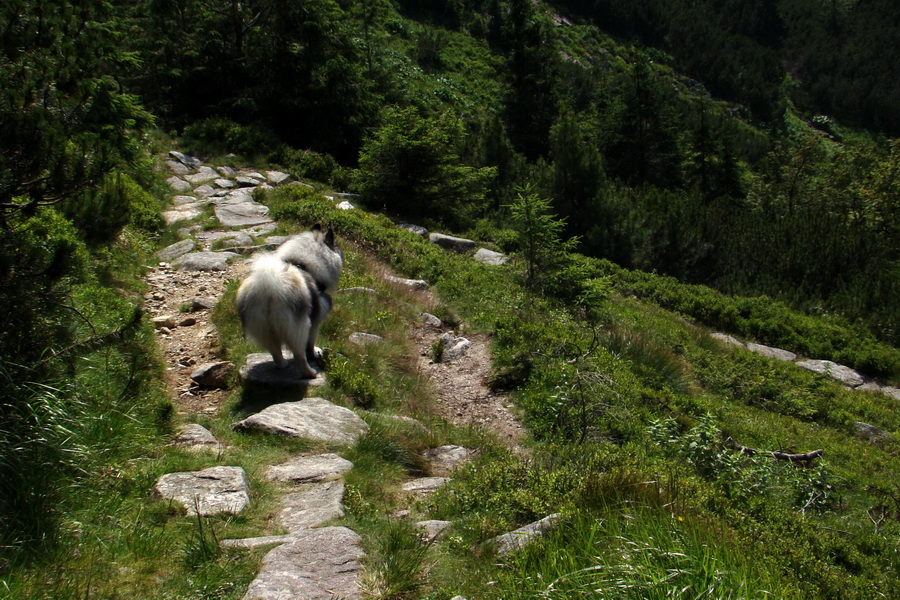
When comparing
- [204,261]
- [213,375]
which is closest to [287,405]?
[213,375]

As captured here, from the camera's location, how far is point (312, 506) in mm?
3949

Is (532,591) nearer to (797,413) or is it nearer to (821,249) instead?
(797,413)

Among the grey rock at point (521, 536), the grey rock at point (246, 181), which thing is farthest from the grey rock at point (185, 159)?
the grey rock at point (521, 536)

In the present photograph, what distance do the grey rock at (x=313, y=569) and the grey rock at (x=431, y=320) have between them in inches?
218

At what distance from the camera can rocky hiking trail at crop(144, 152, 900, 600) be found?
329 centimetres

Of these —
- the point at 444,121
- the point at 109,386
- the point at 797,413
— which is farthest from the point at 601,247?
the point at 109,386

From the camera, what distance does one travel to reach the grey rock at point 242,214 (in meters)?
11.6

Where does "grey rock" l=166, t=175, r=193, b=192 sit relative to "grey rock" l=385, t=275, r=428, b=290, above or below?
above

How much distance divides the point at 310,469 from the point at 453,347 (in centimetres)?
401

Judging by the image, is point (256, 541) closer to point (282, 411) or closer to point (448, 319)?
point (282, 411)

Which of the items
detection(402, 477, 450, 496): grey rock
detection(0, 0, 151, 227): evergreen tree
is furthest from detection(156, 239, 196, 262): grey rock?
detection(402, 477, 450, 496): grey rock

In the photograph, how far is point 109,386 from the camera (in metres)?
4.93

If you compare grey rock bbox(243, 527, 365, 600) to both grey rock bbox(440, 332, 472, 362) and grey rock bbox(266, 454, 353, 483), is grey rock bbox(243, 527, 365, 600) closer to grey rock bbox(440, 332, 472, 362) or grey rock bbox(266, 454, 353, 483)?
grey rock bbox(266, 454, 353, 483)

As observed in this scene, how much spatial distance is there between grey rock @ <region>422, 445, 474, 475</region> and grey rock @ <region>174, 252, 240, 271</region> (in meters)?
5.30
